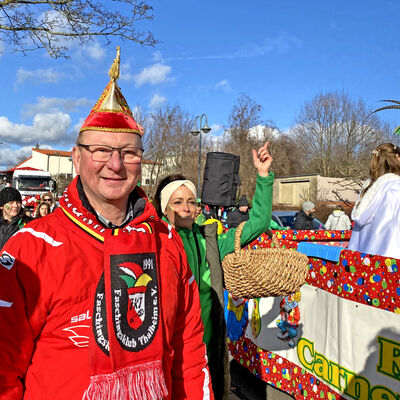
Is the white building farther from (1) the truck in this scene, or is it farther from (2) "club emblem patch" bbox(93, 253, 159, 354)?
(2) "club emblem patch" bbox(93, 253, 159, 354)

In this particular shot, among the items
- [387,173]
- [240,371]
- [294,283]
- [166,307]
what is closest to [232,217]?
[240,371]

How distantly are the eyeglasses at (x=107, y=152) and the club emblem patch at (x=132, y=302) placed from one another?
16.3 inches

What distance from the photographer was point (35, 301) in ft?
4.31

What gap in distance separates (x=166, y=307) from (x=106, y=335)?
0.28 meters

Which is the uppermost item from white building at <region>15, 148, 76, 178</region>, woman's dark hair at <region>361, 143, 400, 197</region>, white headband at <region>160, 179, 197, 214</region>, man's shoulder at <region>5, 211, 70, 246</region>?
white building at <region>15, 148, 76, 178</region>

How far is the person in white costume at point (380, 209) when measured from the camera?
337cm

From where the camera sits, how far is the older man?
1301 millimetres

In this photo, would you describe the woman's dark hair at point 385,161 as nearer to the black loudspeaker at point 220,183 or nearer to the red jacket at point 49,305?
the black loudspeaker at point 220,183

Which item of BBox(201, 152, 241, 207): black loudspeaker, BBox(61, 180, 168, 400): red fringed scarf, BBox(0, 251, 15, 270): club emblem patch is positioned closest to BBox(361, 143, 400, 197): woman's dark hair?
BBox(201, 152, 241, 207): black loudspeaker

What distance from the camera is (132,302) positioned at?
1.39 m

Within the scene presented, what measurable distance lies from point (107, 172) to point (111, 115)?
26 cm

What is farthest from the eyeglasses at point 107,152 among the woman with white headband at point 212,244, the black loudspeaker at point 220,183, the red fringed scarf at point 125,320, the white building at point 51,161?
the white building at point 51,161

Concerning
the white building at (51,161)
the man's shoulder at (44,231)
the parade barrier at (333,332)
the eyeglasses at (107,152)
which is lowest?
the parade barrier at (333,332)

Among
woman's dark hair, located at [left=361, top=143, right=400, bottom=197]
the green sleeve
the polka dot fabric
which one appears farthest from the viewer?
woman's dark hair, located at [left=361, top=143, right=400, bottom=197]
